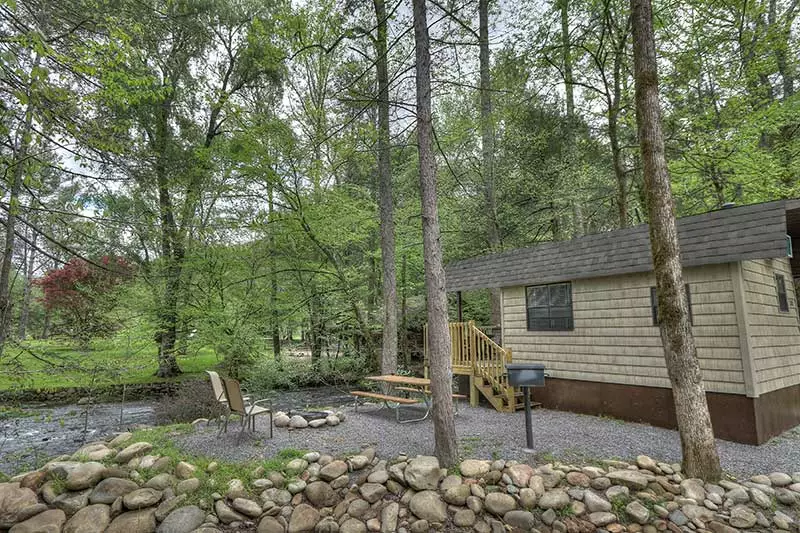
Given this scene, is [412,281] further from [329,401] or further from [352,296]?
[329,401]

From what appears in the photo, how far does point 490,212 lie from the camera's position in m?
11.9

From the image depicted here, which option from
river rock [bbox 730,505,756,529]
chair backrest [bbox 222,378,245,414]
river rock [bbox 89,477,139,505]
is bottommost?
river rock [bbox 730,505,756,529]

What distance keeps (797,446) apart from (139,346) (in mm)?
13905

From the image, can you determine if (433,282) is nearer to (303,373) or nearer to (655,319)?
(655,319)

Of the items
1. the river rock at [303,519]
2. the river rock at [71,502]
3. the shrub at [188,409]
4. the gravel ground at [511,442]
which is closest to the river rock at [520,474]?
the gravel ground at [511,442]

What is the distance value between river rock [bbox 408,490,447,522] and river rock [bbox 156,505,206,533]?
205 centimetres

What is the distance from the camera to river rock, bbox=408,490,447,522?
3.94m

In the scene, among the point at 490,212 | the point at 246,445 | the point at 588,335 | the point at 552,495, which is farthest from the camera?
the point at 490,212

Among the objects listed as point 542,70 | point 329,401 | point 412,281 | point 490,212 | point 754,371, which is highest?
point 542,70

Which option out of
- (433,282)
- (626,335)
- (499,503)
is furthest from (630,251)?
(499,503)

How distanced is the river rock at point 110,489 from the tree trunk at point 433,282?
10.7ft

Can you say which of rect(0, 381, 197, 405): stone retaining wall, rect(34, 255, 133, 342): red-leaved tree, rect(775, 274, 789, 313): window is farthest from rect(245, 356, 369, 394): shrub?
rect(775, 274, 789, 313): window

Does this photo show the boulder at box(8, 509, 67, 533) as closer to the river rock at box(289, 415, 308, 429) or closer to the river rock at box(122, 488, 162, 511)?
the river rock at box(122, 488, 162, 511)

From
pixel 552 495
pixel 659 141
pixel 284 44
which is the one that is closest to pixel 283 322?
pixel 284 44
